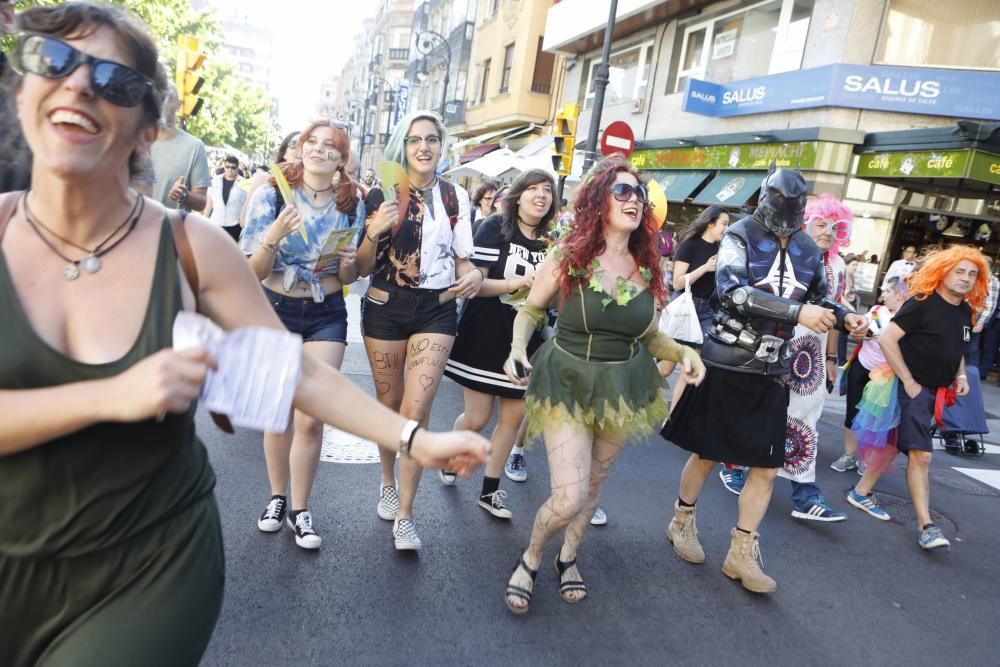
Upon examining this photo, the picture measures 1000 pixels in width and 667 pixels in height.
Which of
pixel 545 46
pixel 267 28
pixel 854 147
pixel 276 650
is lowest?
pixel 276 650

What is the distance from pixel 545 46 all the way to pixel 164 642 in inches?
928

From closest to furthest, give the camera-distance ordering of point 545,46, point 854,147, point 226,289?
point 226,289 < point 854,147 < point 545,46

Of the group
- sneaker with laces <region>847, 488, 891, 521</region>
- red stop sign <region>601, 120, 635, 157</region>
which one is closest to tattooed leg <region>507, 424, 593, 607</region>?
sneaker with laces <region>847, 488, 891, 521</region>

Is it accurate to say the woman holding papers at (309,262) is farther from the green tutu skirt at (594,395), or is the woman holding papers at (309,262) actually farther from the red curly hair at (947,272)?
the red curly hair at (947,272)

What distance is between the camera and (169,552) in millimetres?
1371

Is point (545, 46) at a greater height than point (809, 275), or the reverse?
point (545, 46)

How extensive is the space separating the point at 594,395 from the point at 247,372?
2.13 metres

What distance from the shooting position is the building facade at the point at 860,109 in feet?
38.5

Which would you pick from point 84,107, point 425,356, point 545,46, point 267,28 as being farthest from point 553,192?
point 267,28

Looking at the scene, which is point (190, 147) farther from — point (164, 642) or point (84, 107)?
point (164, 642)

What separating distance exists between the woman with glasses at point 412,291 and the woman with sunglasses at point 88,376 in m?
2.15

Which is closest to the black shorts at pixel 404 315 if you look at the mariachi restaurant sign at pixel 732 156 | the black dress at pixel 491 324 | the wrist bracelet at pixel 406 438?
the black dress at pixel 491 324

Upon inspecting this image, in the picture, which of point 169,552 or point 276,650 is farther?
point 276,650

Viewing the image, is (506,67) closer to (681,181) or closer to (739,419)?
(681,181)
